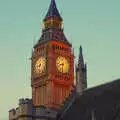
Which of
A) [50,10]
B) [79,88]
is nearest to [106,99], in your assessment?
[79,88]

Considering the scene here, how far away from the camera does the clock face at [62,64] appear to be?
376 feet

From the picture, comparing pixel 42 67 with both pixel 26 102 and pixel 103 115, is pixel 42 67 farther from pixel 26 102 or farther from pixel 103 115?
pixel 103 115

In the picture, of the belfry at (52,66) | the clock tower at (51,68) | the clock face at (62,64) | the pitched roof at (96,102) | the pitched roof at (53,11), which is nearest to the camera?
the pitched roof at (96,102)

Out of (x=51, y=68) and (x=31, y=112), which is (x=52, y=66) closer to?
(x=51, y=68)

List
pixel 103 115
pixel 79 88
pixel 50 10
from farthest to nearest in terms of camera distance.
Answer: pixel 50 10
pixel 79 88
pixel 103 115

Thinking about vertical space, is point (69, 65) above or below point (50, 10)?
below

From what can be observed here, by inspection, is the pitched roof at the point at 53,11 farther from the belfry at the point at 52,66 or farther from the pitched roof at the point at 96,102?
the pitched roof at the point at 96,102

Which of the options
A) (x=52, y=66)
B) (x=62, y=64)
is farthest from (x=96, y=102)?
(x=62, y=64)

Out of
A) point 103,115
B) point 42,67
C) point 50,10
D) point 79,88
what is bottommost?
point 103,115

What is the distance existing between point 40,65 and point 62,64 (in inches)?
181

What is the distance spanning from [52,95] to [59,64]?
770 cm

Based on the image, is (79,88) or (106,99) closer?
(106,99)

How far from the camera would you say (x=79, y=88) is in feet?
231

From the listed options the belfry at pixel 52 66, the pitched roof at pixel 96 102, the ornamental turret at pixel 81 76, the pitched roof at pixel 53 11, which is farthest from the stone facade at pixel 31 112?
the pitched roof at pixel 53 11
